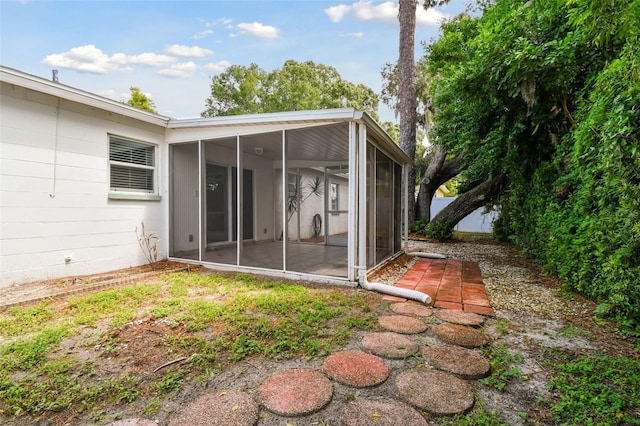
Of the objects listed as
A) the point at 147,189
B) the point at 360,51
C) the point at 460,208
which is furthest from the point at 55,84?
the point at 360,51

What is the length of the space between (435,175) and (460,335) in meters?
9.91

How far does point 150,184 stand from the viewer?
5.86 m

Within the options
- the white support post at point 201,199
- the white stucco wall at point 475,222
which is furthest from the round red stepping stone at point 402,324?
the white stucco wall at point 475,222

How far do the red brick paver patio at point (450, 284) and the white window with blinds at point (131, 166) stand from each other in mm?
4659

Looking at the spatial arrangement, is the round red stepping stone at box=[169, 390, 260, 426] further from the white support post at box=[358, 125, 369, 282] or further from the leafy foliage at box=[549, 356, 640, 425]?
the white support post at box=[358, 125, 369, 282]

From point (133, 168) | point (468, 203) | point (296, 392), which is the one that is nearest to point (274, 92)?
point (468, 203)

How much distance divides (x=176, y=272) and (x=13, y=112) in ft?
9.68

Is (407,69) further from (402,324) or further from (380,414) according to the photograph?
(380,414)

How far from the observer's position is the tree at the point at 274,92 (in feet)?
68.2

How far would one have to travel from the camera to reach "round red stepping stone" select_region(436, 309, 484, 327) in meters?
3.07

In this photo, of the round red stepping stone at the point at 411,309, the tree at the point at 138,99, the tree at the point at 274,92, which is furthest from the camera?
the tree at the point at 274,92

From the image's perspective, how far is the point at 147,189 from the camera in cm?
580

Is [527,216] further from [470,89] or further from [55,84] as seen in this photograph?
[55,84]

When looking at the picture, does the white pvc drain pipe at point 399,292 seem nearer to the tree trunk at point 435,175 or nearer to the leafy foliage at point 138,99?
the tree trunk at point 435,175
